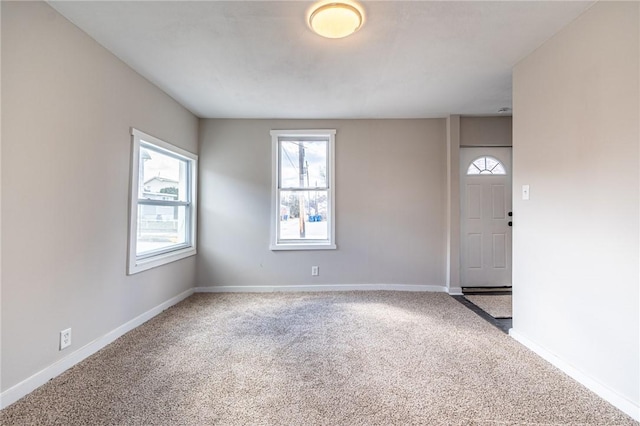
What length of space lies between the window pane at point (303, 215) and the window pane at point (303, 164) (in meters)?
0.14

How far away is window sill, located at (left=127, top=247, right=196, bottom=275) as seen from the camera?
2595 mm

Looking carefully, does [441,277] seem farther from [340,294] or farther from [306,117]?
[306,117]

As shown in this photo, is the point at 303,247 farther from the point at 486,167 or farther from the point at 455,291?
the point at 486,167

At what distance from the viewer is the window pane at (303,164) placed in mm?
3994

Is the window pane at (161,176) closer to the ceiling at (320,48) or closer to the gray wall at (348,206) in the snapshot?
the gray wall at (348,206)

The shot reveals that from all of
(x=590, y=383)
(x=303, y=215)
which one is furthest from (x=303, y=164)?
(x=590, y=383)

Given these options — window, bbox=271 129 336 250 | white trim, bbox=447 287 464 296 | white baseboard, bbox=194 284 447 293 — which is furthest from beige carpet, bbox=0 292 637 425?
window, bbox=271 129 336 250

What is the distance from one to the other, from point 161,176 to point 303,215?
1.84 meters

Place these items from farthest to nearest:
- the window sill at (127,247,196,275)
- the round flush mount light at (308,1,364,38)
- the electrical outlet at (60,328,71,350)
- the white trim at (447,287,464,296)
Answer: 1. the white trim at (447,287,464,296)
2. the window sill at (127,247,196,275)
3. the electrical outlet at (60,328,71,350)
4. the round flush mount light at (308,1,364,38)

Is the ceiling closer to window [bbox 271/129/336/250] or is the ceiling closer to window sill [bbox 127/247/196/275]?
window [bbox 271/129/336/250]

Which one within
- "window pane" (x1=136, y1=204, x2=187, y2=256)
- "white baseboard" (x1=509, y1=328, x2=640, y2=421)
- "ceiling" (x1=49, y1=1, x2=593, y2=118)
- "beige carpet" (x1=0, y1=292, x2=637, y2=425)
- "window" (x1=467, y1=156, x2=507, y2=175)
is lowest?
"beige carpet" (x1=0, y1=292, x2=637, y2=425)

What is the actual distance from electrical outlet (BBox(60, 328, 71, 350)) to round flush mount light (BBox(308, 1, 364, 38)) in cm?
269

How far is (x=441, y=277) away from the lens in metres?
3.89

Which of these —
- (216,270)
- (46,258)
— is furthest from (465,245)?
(46,258)
